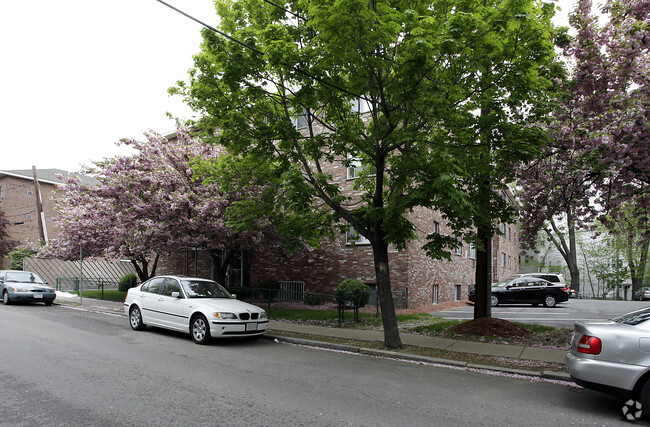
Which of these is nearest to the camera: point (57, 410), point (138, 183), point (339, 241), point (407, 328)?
point (57, 410)

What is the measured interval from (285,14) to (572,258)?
113 feet

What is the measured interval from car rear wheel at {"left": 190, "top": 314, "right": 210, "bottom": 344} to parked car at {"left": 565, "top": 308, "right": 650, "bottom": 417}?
6945 millimetres

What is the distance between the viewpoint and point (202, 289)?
34.9 feet

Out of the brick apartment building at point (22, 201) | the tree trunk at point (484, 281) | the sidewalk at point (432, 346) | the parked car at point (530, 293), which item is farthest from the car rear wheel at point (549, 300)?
the brick apartment building at point (22, 201)

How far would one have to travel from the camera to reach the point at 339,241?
1892cm

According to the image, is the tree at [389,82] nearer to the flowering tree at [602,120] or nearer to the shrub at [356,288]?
the flowering tree at [602,120]

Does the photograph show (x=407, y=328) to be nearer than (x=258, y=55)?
No

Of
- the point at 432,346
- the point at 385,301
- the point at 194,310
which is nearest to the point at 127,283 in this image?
the point at 194,310

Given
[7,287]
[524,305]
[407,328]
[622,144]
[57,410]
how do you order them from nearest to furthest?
[57,410] → [622,144] → [407,328] → [7,287] → [524,305]

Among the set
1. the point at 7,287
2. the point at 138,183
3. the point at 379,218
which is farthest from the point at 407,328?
the point at 7,287

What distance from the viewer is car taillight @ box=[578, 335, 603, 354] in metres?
5.08

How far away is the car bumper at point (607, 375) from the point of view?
476 cm

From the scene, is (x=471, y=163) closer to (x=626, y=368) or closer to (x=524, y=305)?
(x=626, y=368)

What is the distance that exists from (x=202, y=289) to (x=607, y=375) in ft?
28.2
